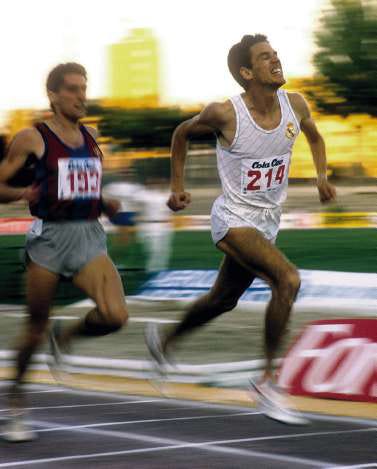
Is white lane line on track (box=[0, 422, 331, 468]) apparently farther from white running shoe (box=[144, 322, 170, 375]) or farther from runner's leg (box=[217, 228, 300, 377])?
white running shoe (box=[144, 322, 170, 375])

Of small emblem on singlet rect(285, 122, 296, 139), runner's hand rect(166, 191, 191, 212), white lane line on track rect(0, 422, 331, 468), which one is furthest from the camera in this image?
runner's hand rect(166, 191, 191, 212)

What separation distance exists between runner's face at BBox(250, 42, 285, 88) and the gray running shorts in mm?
1403

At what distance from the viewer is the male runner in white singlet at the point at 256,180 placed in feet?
22.8

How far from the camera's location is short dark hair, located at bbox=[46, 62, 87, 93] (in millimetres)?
6504

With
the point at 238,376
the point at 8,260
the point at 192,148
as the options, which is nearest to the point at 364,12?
the point at 192,148

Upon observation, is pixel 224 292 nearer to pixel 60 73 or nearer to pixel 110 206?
pixel 110 206

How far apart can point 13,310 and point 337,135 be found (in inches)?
2266

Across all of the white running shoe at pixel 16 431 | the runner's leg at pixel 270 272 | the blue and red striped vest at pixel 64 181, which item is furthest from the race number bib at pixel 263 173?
the white running shoe at pixel 16 431

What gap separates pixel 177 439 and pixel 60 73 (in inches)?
75.7

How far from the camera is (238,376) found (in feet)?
28.5

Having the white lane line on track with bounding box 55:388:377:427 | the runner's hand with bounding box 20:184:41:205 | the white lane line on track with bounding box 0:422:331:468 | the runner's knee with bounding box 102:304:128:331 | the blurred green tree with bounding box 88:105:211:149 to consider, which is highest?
the runner's hand with bounding box 20:184:41:205

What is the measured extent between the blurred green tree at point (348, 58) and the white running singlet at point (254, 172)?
57511 mm

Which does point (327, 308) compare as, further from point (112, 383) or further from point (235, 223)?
point (235, 223)

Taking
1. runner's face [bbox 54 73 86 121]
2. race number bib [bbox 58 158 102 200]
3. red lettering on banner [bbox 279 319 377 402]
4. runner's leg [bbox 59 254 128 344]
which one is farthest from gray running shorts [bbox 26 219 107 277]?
red lettering on banner [bbox 279 319 377 402]
